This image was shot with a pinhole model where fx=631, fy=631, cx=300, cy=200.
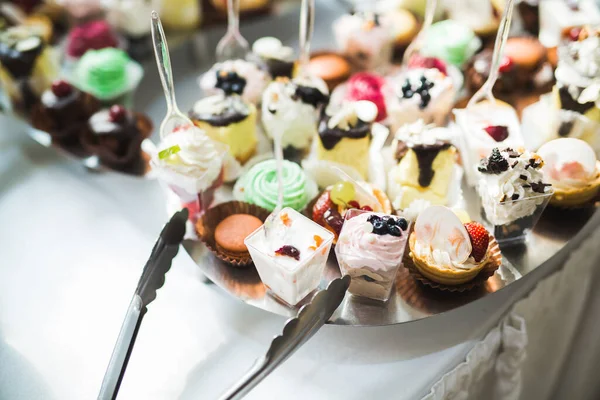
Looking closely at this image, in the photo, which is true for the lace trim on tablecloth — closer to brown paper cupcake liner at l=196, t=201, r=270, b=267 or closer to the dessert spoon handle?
brown paper cupcake liner at l=196, t=201, r=270, b=267

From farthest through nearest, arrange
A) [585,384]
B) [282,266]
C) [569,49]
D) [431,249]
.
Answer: [585,384]
[569,49]
[431,249]
[282,266]

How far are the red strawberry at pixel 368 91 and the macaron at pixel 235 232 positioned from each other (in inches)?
21.7

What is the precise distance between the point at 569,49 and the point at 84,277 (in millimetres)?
1495

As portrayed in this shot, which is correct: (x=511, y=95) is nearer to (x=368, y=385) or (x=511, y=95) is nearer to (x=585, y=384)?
(x=585, y=384)

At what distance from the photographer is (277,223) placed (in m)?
1.45

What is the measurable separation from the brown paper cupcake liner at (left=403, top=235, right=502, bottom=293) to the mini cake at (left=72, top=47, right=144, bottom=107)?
1.14 meters

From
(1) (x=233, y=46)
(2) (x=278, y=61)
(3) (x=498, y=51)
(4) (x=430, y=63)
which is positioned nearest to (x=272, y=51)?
(2) (x=278, y=61)

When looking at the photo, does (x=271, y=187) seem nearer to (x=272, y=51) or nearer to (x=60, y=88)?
(x=272, y=51)

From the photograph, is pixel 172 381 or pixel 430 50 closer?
pixel 172 381

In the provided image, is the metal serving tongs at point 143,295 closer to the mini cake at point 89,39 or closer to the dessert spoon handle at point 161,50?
the dessert spoon handle at point 161,50

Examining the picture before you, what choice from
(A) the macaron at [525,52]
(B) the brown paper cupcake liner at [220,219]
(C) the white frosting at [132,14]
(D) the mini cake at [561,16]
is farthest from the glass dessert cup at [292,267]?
(D) the mini cake at [561,16]

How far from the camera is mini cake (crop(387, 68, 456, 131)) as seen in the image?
179cm

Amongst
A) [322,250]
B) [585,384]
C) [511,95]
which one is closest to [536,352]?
[585,384]

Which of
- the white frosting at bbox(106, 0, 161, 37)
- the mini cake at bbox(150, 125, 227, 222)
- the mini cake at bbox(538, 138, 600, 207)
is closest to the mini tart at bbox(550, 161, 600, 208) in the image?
the mini cake at bbox(538, 138, 600, 207)
